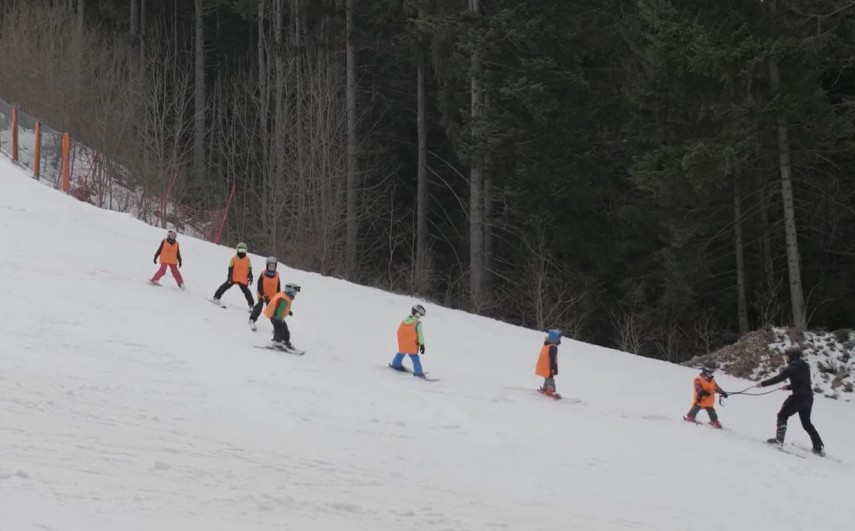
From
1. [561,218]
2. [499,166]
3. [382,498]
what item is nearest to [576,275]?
[561,218]

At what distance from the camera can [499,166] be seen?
94.7 feet

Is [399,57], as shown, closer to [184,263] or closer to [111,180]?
[111,180]

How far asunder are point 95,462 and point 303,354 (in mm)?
7004

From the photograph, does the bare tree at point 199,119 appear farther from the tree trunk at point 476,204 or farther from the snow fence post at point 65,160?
the tree trunk at point 476,204

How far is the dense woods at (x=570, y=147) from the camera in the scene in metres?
20.9

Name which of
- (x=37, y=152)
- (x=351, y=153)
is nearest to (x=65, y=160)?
(x=37, y=152)

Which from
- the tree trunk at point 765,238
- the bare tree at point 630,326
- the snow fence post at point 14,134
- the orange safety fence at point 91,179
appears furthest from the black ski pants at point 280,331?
the snow fence post at point 14,134

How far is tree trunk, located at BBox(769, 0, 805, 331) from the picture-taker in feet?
66.3

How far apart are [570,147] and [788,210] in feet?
31.5

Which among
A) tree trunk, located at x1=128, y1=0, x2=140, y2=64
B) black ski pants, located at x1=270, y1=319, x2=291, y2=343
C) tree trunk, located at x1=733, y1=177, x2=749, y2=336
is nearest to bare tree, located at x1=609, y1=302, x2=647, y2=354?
tree trunk, located at x1=733, y1=177, x2=749, y2=336

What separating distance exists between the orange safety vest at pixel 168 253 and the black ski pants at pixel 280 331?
4.21 m

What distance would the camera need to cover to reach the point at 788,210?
20.5 meters

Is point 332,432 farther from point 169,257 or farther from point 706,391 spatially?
point 169,257

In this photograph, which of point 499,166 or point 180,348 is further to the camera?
point 499,166
